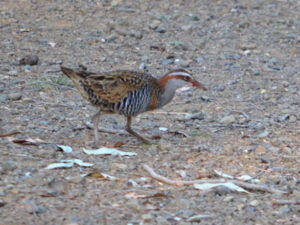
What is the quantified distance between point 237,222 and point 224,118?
3247 millimetres

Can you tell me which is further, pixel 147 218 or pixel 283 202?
pixel 283 202

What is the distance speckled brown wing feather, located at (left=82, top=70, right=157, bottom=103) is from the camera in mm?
6906

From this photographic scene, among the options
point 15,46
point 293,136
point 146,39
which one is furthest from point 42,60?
point 293,136

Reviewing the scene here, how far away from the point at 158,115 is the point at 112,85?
1.83 m

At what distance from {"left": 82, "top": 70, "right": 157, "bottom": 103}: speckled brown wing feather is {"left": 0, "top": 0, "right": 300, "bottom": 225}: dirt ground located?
1.91 ft

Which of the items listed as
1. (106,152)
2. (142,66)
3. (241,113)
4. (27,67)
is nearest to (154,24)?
(142,66)

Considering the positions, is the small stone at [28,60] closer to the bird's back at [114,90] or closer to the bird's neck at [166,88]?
the bird's back at [114,90]

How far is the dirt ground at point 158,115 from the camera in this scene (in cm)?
537

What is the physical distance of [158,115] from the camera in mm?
8641

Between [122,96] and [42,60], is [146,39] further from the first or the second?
[122,96]

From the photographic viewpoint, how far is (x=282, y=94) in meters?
9.76

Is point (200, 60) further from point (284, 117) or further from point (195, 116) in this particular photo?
point (284, 117)

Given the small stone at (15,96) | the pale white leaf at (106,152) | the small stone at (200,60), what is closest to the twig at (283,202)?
the pale white leaf at (106,152)

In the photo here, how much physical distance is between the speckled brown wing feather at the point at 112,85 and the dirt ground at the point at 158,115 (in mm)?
582
